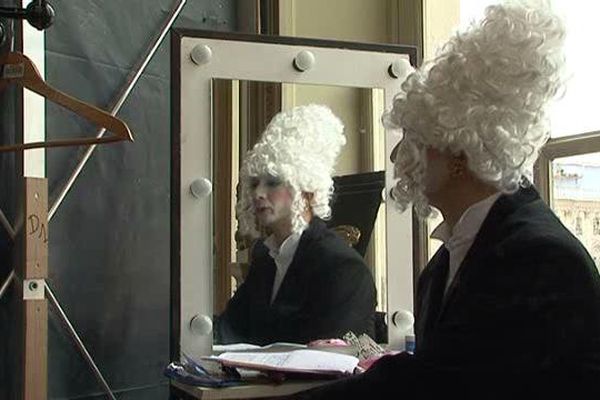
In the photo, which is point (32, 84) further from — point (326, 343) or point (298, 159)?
point (326, 343)

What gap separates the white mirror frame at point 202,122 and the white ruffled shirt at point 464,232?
469 mm

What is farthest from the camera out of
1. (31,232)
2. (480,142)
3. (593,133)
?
(593,133)

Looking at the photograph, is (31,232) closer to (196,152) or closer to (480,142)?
(196,152)

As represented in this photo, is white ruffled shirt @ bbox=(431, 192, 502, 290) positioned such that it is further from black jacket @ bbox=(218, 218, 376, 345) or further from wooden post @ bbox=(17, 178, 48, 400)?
wooden post @ bbox=(17, 178, 48, 400)

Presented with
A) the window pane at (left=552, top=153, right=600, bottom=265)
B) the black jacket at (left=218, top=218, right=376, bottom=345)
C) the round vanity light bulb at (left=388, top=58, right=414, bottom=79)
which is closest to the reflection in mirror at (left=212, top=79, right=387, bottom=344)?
the black jacket at (left=218, top=218, right=376, bottom=345)

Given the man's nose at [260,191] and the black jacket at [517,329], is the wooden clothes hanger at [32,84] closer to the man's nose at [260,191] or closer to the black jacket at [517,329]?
the man's nose at [260,191]

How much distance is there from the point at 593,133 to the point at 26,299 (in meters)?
1.12

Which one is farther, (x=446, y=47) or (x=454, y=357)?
(x=446, y=47)

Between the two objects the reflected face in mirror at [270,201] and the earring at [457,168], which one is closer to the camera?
the earring at [457,168]

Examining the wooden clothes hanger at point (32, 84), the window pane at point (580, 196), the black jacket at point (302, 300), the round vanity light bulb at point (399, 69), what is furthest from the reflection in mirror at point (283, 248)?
the window pane at point (580, 196)

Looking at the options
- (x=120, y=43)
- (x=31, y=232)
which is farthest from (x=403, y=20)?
(x=31, y=232)

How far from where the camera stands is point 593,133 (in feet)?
5.62

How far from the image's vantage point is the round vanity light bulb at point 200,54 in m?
1.60

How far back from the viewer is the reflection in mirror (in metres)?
1.60
